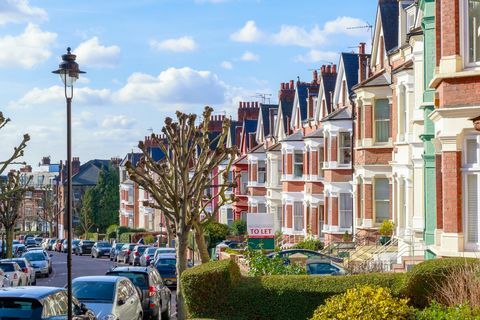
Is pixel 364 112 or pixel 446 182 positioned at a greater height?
pixel 364 112

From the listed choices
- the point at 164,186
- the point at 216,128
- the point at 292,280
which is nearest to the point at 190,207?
the point at 164,186

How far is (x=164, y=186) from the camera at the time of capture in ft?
87.1

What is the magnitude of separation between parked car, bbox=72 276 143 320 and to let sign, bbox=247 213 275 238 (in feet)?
40.2

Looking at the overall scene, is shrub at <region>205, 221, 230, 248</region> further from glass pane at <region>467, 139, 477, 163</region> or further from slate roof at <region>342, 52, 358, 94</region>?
glass pane at <region>467, 139, 477, 163</region>

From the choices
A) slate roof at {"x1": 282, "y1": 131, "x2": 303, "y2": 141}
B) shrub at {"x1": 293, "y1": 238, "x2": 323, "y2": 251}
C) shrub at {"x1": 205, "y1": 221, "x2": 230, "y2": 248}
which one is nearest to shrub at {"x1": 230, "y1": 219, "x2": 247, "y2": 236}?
shrub at {"x1": 205, "y1": 221, "x2": 230, "y2": 248}

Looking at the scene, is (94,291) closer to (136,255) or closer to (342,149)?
(342,149)

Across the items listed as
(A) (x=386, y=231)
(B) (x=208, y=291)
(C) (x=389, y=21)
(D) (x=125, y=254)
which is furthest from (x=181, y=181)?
(D) (x=125, y=254)

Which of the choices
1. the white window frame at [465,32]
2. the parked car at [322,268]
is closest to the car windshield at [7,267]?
the parked car at [322,268]

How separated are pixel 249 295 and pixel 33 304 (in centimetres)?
439

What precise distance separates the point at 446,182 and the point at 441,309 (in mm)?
3071

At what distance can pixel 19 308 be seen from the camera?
49.8ft

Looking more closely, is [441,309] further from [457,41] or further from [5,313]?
[5,313]

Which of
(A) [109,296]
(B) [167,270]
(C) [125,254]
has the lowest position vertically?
(C) [125,254]

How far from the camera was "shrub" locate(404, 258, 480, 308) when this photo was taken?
619 inches
